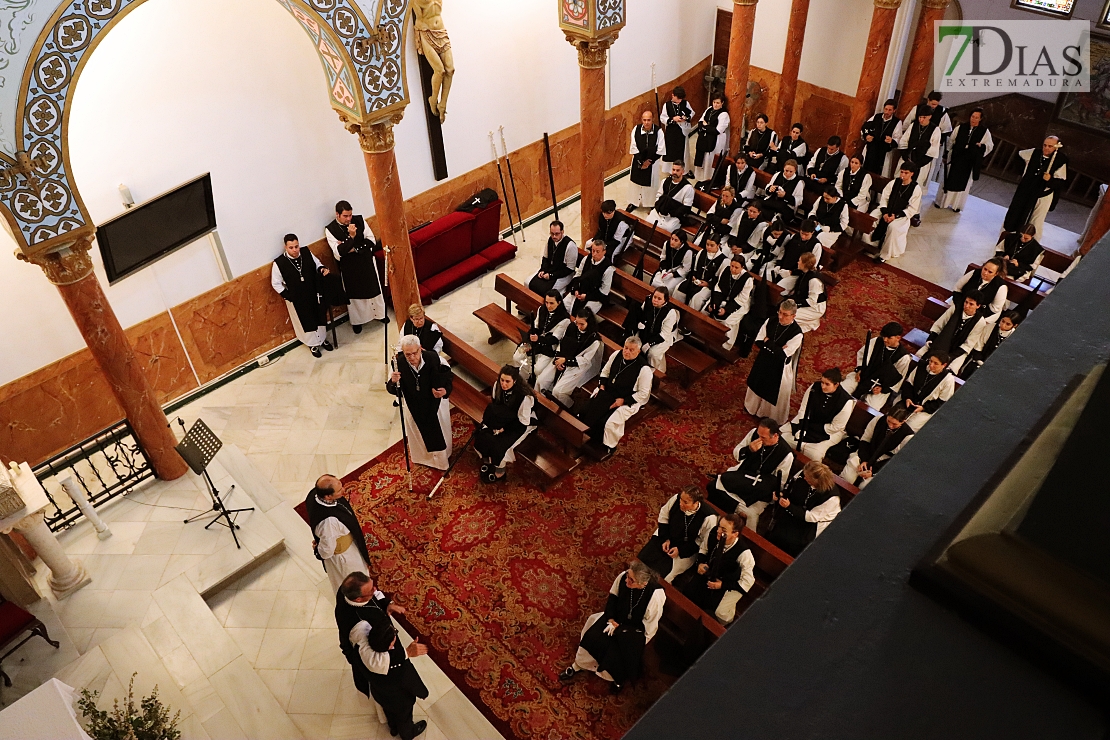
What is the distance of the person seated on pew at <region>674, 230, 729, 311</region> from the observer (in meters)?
10.3

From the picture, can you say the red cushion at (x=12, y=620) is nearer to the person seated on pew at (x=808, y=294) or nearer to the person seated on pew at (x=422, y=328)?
the person seated on pew at (x=422, y=328)

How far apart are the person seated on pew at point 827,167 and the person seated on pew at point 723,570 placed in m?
6.94

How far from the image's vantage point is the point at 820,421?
825 centimetres

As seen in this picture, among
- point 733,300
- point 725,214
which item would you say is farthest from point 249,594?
point 725,214

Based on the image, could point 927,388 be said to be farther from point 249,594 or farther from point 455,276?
point 249,594

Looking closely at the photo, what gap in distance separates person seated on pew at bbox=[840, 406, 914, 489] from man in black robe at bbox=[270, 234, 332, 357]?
6.53 metres

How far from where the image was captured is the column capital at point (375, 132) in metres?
8.77

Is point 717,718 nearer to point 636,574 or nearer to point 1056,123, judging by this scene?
point 636,574

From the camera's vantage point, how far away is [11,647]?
22.7ft

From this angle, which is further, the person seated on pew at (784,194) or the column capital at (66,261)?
the person seated on pew at (784,194)

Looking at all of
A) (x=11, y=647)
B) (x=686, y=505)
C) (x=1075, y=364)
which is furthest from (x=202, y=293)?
(x=1075, y=364)

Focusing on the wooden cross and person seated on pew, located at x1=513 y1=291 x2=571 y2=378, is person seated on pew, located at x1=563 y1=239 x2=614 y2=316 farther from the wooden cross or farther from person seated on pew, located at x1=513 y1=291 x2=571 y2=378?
the wooden cross

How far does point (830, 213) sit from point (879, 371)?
3.42m

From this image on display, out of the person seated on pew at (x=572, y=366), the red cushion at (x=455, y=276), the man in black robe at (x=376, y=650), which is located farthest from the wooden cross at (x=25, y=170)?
the red cushion at (x=455, y=276)
